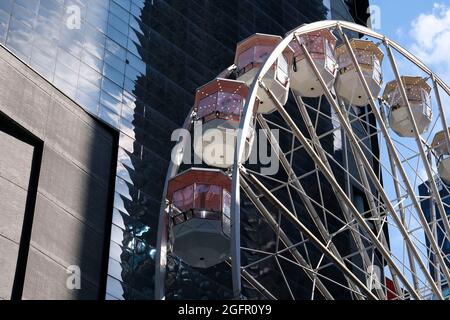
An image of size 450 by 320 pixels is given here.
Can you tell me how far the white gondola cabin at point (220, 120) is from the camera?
25.3m

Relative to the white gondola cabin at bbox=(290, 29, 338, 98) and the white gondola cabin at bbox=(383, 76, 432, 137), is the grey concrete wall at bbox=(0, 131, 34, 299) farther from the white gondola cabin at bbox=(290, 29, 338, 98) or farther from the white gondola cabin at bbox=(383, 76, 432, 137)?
the white gondola cabin at bbox=(383, 76, 432, 137)

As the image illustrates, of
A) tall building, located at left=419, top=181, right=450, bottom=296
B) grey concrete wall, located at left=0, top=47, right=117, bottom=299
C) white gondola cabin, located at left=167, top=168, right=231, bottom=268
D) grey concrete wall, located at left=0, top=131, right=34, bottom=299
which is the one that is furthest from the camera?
tall building, located at left=419, top=181, right=450, bottom=296

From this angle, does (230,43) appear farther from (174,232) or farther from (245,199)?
(174,232)

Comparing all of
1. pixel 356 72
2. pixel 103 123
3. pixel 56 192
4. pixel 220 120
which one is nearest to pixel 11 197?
pixel 56 192

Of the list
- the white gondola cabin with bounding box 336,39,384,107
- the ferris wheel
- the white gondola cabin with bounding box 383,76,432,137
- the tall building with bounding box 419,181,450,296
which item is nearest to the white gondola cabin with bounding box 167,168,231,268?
the ferris wheel

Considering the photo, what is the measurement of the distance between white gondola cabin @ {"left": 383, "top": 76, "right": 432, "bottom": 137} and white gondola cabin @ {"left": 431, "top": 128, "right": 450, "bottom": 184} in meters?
1.05

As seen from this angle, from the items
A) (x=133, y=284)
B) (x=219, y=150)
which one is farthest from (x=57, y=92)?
(x=219, y=150)

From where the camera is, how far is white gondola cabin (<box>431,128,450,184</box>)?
33.1 m

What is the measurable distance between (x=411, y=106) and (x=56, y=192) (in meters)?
11.3

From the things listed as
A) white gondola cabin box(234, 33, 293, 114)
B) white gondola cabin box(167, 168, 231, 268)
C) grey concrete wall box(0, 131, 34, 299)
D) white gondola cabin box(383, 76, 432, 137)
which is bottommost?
white gondola cabin box(167, 168, 231, 268)

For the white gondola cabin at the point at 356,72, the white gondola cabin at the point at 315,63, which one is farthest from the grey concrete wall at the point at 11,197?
the white gondola cabin at the point at 356,72

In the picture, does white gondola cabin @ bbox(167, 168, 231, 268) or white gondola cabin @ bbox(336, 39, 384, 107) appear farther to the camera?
white gondola cabin @ bbox(336, 39, 384, 107)

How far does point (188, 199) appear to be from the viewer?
24.2m

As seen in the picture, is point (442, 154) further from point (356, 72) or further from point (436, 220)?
point (356, 72)
